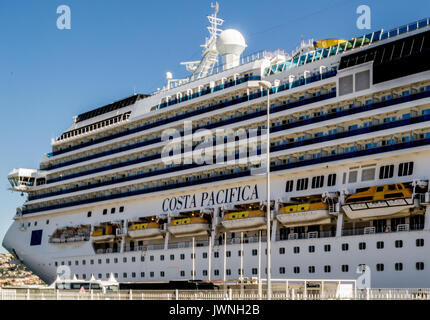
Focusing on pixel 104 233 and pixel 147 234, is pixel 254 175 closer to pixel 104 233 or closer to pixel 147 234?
pixel 147 234

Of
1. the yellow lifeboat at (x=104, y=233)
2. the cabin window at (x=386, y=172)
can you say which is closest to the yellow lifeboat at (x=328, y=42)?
the cabin window at (x=386, y=172)

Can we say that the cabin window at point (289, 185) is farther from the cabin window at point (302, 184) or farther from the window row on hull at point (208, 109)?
the window row on hull at point (208, 109)

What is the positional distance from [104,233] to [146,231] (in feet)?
21.0

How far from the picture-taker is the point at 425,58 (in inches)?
1724

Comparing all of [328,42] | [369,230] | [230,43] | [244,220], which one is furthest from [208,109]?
[369,230]

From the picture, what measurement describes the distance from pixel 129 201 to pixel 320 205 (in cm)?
2348

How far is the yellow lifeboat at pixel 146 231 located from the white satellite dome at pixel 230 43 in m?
18.0

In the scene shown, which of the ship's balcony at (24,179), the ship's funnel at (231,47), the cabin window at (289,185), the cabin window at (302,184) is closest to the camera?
the cabin window at (302,184)

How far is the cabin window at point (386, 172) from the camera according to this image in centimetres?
4482

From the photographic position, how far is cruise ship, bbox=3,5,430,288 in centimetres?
4406

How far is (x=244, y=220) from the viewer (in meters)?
52.3
